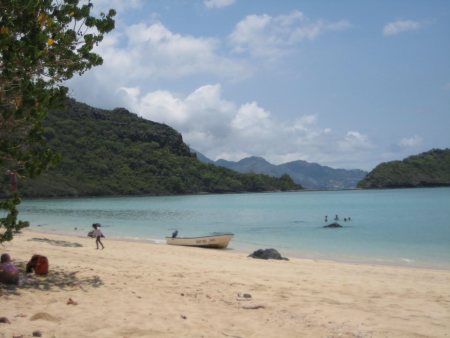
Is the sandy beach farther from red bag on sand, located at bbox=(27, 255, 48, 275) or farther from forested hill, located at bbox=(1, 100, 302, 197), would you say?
forested hill, located at bbox=(1, 100, 302, 197)

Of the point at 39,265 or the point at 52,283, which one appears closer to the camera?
the point at 52,283

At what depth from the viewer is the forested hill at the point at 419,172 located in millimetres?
141375

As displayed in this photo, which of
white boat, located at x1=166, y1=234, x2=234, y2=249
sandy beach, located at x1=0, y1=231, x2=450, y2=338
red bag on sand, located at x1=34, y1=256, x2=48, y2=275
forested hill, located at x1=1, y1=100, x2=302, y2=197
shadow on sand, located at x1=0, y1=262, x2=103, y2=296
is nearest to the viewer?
sandy beach, located at x1=0, y1=231, x2=450, y2=338

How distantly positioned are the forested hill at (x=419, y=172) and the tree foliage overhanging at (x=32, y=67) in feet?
507

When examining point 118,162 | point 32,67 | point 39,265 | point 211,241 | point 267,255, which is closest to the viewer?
point 32,67

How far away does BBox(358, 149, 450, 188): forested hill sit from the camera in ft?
464

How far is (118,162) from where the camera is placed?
109625mm

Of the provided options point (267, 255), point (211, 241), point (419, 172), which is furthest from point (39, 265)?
point (419, 172)

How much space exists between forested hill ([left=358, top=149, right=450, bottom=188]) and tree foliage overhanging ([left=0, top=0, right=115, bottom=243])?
507 feet

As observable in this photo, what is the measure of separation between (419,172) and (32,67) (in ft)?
531

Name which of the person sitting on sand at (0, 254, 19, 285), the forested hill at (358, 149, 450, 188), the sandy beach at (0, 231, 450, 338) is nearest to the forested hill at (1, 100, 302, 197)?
the forested hill at (358, 149, 450, 188)

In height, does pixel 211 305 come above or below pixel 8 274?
below

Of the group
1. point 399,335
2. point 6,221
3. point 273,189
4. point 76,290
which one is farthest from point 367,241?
point 273,189

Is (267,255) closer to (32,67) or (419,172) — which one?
(32,67)
